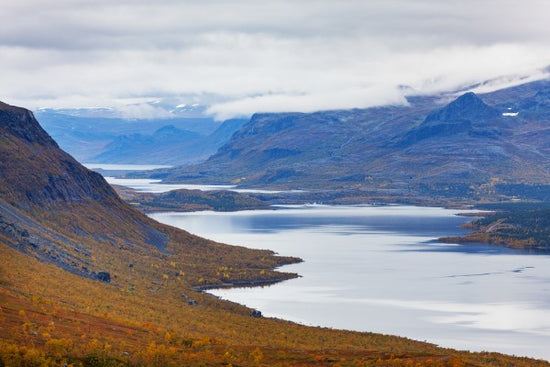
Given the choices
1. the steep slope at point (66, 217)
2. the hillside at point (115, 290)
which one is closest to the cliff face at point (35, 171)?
the steep slope at point (66, 217)

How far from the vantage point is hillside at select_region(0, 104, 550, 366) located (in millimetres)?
56094

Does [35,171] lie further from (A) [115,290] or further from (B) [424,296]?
(B) [424,296]

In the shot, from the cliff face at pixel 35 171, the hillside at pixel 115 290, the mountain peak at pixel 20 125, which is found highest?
the mountain peak at pixel 20 125

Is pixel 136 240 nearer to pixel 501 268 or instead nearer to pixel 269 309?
pixel 269 309

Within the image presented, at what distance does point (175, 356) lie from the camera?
54.5 meters

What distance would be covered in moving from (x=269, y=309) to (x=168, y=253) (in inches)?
1952

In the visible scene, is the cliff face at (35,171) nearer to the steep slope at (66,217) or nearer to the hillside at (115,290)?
the steep slope at (66,217)

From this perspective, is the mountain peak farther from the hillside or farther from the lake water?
the lake water

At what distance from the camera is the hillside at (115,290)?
56094mm

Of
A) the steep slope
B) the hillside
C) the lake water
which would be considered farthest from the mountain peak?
the lake water

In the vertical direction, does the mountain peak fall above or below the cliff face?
above

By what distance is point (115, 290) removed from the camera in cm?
10219

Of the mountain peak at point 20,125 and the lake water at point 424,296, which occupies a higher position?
the mountain peak at point 20,125

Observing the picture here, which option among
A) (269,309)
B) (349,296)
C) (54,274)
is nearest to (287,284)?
(349,296)
